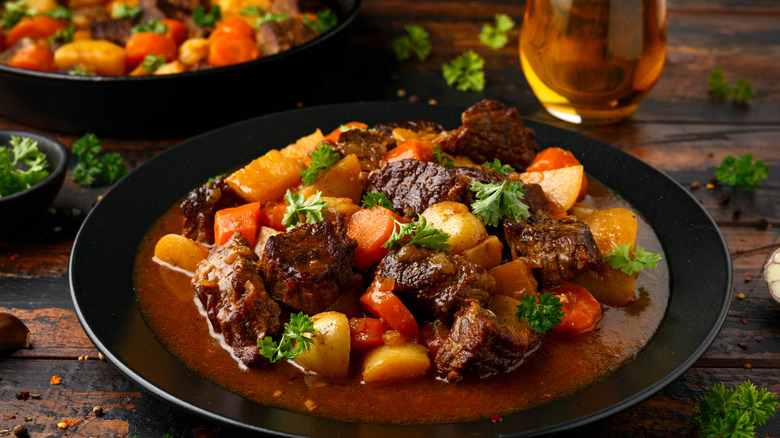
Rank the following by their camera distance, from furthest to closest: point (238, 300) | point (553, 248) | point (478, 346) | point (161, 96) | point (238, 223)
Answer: point (161, 96)
point (238, 223)
point (553, 248)
point (238, 300)
point (478, 346)

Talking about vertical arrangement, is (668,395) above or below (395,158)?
below

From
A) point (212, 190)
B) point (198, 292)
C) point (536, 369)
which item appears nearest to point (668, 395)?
point (536, 369)

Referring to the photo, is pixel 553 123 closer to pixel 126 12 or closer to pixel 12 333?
pixel 126 12

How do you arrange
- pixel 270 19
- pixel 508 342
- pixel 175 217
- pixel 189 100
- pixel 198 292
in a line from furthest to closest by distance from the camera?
1. pixel 270 19
2. pixel 189 100
3. pixel 175 217
4. pixel 198 292
5. pixel 508 342

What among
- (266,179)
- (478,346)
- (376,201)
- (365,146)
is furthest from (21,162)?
(478,346)

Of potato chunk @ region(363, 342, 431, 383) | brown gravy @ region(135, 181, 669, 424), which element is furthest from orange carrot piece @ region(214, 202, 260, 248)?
potato chunk @ region(363, 342, 431, 383)

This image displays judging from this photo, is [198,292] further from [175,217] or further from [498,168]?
[498,168]

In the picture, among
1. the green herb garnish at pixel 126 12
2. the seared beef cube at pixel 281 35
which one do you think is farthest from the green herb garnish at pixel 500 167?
the green herb garnish at pixel 126 12
